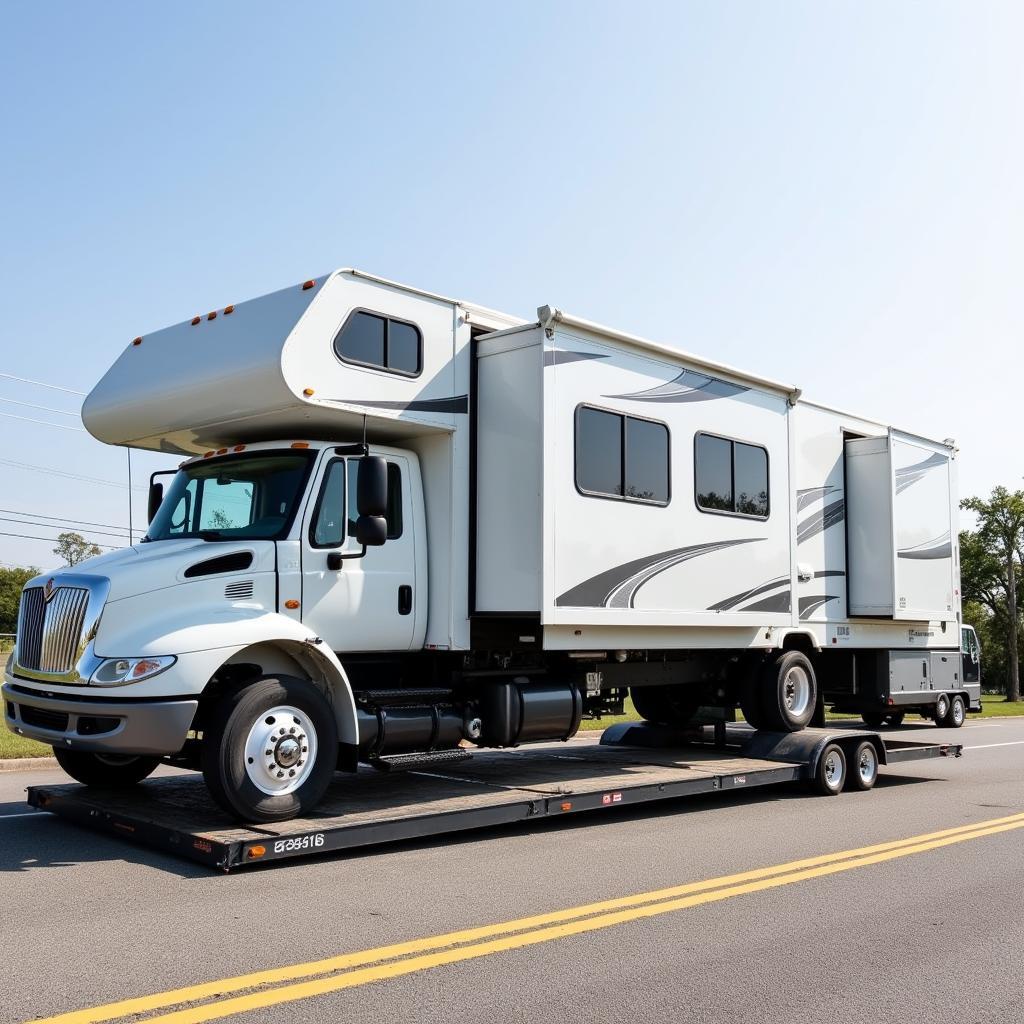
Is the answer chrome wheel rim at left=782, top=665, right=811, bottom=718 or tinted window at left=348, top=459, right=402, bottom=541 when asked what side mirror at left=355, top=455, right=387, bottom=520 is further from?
chrome wheel rim at left=782, top=665, right=811, bottom=718

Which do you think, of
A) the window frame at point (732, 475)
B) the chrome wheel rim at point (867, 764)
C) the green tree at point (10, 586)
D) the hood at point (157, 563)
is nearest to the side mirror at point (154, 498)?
the hood at point (157, 563)

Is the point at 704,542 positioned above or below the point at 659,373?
below

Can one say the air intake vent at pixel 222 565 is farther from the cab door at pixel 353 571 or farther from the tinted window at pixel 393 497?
the tinted window at pixel 393 497

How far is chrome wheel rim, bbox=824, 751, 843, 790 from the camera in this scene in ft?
36.7

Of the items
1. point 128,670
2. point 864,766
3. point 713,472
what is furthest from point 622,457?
point 128,670

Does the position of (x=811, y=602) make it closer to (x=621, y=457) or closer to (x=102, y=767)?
(x=621, y=457)

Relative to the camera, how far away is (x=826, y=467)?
13078mm

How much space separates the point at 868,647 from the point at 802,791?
2.56 metres

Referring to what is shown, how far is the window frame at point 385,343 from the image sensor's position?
865 centimetres

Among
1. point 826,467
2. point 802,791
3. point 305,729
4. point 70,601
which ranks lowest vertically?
point 802,791

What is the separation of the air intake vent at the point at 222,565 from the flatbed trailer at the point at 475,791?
1697 millimetres

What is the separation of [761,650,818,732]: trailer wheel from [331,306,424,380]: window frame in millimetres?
5331

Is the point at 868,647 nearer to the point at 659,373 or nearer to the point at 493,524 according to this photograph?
the point at 659,373

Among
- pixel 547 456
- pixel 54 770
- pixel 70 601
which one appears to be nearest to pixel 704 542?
pixel 547 456
